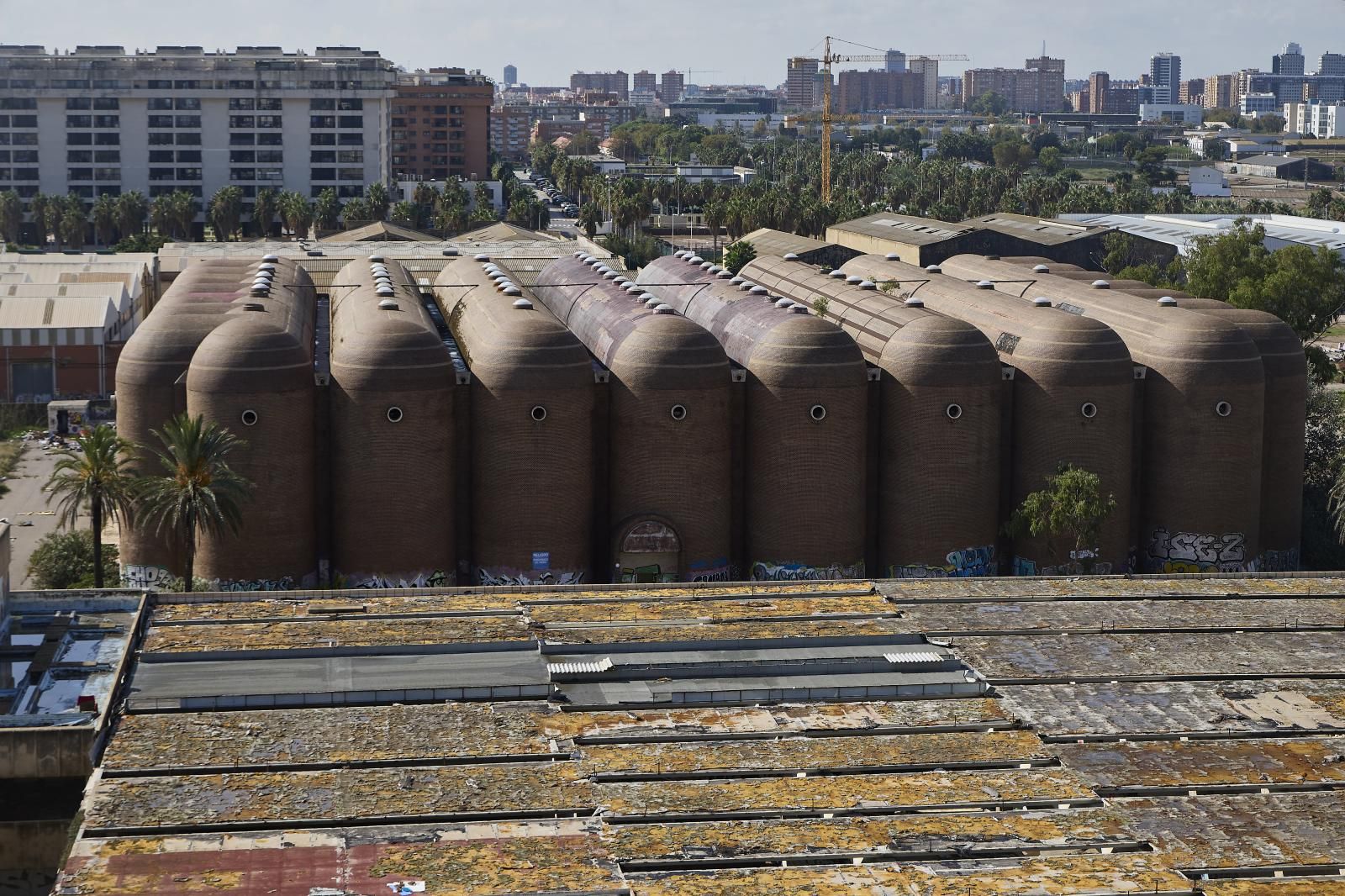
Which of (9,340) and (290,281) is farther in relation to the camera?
(9,340)

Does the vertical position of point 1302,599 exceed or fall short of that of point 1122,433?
it falls short

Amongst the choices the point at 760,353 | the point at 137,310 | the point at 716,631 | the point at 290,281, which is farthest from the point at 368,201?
the point at 716,631

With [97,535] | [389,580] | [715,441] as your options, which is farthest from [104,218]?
[715,441]

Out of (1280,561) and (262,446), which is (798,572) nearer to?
(262,446)

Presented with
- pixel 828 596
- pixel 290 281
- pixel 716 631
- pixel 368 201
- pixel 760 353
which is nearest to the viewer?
pixel 716 631

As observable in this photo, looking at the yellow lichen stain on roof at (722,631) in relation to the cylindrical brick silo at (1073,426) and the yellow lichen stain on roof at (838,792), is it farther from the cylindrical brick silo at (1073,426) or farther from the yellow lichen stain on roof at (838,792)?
the cylindrical brick silo at (1073,426)

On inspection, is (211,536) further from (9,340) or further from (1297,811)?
(9,340)

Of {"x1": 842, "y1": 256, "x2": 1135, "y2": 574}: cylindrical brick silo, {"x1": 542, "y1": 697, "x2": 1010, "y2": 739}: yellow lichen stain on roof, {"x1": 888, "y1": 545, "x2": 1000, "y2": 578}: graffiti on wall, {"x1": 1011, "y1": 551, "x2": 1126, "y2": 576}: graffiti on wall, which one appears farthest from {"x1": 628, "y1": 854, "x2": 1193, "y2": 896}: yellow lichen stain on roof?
{"x1": 842, "y1": 256, "x2": 1135, "y2": 574}: cylindrical brick silo

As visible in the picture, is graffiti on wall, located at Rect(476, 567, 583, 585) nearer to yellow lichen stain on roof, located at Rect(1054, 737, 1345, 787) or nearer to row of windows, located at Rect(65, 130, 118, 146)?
yellow lichen stain on roof, located at Rect(1054, 737, 1345, 787)

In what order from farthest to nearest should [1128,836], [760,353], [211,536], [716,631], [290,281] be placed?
[290,281]
[760,353]
[211,536]
[716,631]
[1128,836]
